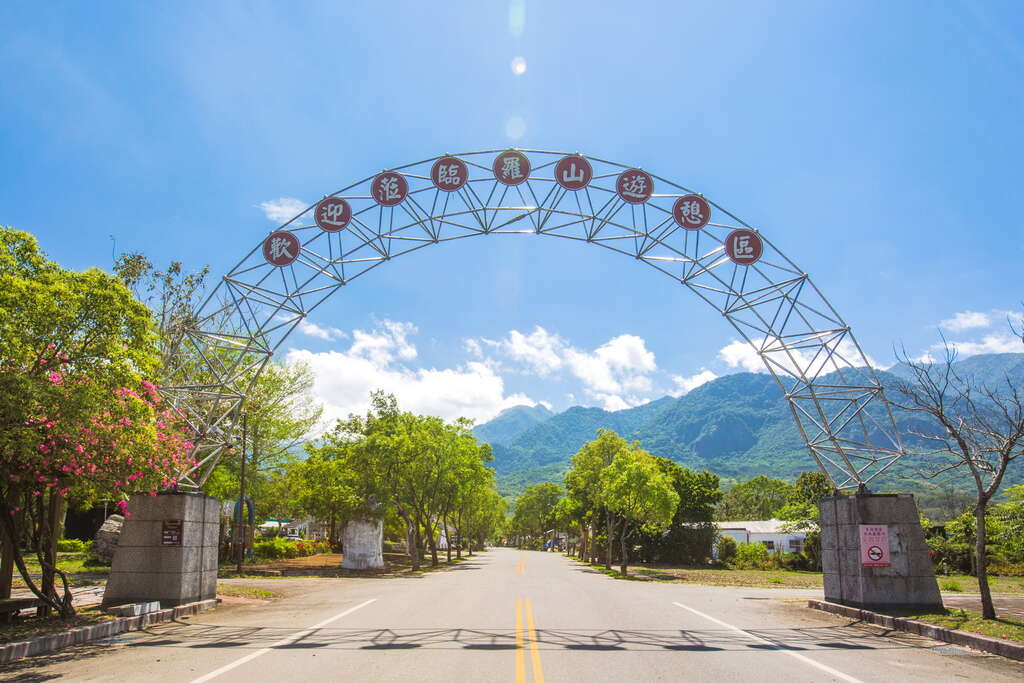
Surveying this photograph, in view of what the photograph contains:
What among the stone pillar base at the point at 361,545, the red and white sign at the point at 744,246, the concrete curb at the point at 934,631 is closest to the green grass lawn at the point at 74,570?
the stone pillar base at the point at 361,545

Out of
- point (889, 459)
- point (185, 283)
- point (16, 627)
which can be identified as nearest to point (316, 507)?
point (185, 283)

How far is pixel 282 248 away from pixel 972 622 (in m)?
18.1

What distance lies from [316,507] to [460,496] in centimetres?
1355

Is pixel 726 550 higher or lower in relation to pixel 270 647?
lower

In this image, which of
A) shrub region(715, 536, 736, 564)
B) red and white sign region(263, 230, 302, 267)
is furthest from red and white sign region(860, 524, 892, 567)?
shrub region(715, 536, 736, 564)

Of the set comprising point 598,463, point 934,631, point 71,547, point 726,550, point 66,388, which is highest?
point 66,388

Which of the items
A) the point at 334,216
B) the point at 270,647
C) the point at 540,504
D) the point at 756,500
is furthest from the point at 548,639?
the point at 756,500

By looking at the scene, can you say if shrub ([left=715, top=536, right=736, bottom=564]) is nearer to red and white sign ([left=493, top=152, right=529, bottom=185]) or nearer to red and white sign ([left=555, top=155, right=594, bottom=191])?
red and white sign ([left=555, top=155, right=594, bottom=191])

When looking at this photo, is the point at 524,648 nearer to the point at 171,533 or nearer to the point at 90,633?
the point at 90,633

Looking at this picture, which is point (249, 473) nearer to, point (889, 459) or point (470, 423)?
point (470, 423)

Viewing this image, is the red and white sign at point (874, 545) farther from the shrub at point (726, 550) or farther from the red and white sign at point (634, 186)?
the shrub at point (726, 550)

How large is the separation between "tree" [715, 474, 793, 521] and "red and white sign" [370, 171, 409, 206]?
10111cm

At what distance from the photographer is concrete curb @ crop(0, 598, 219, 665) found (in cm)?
1019

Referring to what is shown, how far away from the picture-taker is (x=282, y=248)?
693 inches
